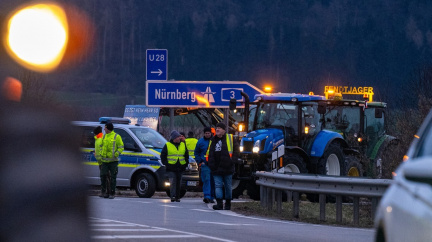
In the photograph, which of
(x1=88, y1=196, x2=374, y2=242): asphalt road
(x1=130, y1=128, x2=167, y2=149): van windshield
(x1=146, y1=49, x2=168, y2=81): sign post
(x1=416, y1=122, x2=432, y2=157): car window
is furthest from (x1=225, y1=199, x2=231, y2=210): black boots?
(x1=416, y1=122, x2=432, y2=157): car window

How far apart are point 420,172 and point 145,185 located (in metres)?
21.1

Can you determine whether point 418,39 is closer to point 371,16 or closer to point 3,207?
point 371,16

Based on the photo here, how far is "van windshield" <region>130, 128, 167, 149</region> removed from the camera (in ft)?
82.8

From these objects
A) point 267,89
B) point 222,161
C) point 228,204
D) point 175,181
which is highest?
point 267,89

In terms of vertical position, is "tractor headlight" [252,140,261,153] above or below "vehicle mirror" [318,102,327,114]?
below

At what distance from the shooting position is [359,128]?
2627 cm

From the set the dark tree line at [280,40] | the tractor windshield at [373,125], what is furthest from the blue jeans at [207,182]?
the dark tree line at [280,40]

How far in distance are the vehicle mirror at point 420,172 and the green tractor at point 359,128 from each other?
66.9 feet

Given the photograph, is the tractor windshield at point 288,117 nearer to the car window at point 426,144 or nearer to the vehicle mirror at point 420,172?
the car window at point 426,144

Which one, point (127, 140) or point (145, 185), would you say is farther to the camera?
point (127, 140)

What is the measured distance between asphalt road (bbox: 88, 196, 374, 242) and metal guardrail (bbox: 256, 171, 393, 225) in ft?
2.82

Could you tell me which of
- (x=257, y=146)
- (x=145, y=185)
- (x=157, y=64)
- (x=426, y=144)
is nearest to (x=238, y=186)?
(x=257, y=146)

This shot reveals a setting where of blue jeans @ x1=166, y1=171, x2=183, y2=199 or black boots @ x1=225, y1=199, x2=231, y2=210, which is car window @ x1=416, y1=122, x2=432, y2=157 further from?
blue jeans @ x1=166, y1=171, x2=183, y2=199

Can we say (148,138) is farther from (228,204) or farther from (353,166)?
(228,204)
